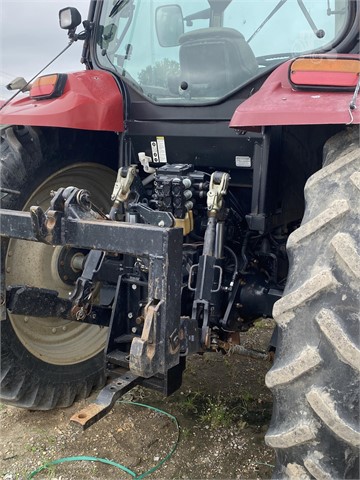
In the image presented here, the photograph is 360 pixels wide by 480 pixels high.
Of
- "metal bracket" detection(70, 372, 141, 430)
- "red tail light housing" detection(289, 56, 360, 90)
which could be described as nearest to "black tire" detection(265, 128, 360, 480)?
"red tail light housing" detection(289, 56, 360, 90)

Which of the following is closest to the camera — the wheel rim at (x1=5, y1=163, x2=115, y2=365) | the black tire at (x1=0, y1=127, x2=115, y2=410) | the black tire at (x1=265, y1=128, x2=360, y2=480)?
the black tire at (x1=265, y1=128, x2=360, y2=480)

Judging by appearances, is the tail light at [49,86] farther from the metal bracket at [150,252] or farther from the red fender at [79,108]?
the metal bracket at [150,252]

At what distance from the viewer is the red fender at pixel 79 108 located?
246cm

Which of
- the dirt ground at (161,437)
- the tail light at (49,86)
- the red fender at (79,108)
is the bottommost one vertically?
the dirt ground at (161,437)

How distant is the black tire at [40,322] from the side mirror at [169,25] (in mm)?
764

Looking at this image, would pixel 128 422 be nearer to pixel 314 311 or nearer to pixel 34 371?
pixel 34 371

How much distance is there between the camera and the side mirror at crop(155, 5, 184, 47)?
2.70 meters

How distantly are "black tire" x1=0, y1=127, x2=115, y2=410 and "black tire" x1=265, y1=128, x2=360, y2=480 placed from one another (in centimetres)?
135

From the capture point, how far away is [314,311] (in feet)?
5.04

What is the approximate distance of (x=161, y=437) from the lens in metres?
2.79

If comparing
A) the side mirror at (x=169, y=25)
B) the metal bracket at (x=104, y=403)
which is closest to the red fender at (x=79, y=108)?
the side mirror at (x=169, y=25)

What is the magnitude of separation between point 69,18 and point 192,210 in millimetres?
1346

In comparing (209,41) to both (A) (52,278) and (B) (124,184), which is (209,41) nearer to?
(B) (124,184)

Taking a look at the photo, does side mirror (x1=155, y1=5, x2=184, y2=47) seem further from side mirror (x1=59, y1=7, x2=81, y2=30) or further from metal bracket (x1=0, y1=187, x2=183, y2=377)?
metal bracket (x1=0, y1=187, x2=183, y2=377)
